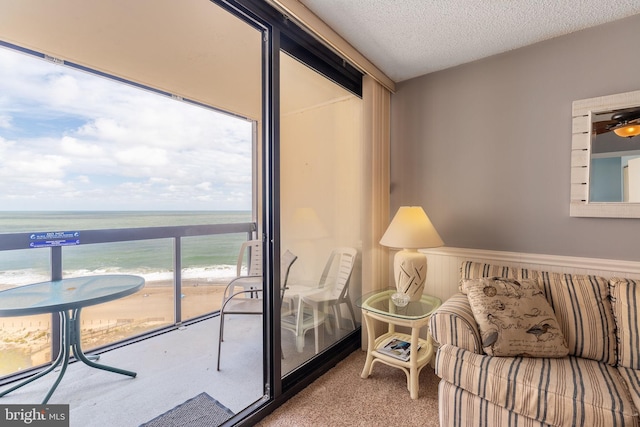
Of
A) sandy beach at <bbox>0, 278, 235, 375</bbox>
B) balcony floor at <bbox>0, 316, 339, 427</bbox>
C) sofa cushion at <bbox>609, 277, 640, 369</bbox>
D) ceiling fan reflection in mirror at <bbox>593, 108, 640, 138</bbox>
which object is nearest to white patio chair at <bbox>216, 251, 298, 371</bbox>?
balcony floor at <bbox>0, 316, 339, 427</bbox>

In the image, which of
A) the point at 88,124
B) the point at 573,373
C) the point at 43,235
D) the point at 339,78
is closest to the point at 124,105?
the point at 88,124

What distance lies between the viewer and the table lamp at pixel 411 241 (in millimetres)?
2078

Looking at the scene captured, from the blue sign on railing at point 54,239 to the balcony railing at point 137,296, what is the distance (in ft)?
0.07

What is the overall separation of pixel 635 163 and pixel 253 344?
10.3ft

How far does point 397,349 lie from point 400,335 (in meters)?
0.27

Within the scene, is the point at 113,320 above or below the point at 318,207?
below

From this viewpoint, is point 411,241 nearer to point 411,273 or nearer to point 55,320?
point 411,273

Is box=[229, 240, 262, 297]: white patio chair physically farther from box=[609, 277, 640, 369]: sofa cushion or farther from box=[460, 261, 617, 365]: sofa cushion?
box=[609, 277, 640, 369]: sofa cushion

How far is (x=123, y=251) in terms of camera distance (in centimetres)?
263

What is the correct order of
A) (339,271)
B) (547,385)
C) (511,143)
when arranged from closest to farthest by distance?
1. (547,385)
2. (511,143)
3. (339,271)

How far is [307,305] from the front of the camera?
7.04 ft

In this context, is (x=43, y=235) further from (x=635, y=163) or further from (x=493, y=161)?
(x=635, y=163)
